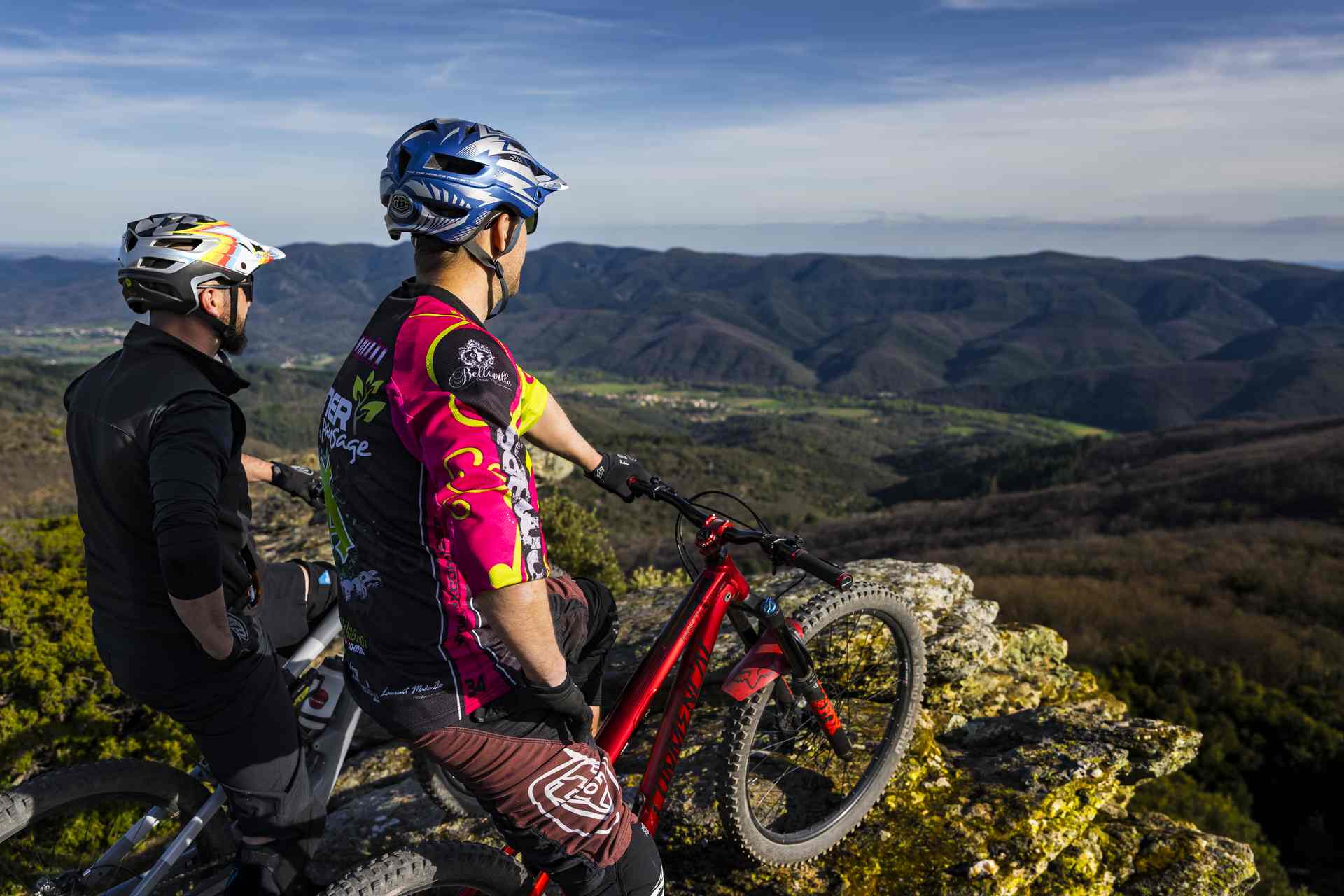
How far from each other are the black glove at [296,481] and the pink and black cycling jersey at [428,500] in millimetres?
2166

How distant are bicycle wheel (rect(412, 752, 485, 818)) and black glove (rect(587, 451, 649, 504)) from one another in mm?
2625

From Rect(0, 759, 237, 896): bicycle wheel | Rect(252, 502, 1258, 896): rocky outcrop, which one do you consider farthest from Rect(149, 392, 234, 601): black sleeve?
Rect(252, 502, 1258, 896): rocky outcrop

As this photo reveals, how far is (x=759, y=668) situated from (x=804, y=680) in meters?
0.36

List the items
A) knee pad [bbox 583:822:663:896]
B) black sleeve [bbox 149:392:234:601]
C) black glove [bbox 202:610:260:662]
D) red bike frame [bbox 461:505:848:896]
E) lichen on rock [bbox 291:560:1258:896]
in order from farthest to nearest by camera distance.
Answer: lichen on rock [bbox 291:560:1258:896] → red bike frame [bbox 461:505:848:896] → black glove [bbox 202:610:260:662] → knee pad [bbox 583:822:663:896] → black sleeve [bbox 149:392:234:601]

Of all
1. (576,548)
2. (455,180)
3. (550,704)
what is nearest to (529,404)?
(455,180)

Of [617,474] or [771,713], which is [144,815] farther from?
[771,713]

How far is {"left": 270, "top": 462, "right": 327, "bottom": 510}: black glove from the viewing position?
4.85 m

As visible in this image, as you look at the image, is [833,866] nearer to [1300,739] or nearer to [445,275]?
[445,275]

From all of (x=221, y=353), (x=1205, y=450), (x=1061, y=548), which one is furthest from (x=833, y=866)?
(x=1205, y=450)

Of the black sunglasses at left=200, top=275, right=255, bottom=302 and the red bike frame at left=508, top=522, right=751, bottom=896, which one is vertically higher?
the black sunglasses at left=200, top=275, right=255, bottom=302

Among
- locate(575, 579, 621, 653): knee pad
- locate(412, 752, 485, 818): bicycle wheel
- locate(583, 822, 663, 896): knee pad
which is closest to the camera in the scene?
locate(583, 822, 663, 896): knee pad

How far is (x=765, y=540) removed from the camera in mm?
4020

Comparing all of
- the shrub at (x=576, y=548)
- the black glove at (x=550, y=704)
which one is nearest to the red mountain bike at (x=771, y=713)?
the black glove at (x=550, y=704)

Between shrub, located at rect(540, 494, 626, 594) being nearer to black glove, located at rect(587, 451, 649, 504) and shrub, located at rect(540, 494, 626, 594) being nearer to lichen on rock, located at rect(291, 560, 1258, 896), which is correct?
lichen on rock, located at rect(291, 560, 1258, 896)
